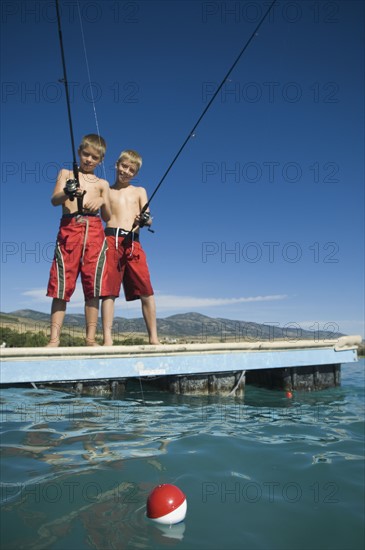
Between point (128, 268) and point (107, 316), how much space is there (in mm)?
720

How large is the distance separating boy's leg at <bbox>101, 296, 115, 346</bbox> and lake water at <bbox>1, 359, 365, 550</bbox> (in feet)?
3.96

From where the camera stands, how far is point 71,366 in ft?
14.2

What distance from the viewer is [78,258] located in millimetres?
4941

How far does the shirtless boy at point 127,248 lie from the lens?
539 centimetres

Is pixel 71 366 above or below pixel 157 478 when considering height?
above

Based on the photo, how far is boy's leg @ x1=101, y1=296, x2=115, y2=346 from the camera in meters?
5.32

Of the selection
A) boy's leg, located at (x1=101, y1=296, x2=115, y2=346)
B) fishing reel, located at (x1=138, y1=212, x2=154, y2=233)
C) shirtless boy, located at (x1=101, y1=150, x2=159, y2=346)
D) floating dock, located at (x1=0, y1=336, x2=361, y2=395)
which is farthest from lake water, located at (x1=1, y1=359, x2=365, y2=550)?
fishing reel, located at (x1=138, y1=212, x2=154, y2=233)

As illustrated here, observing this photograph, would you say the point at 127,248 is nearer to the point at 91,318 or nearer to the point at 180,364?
the point at 91,318

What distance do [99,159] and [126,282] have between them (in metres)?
1.67

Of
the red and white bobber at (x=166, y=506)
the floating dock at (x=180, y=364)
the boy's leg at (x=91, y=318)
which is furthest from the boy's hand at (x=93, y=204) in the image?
the red and white bobber at (x=166, y=506)

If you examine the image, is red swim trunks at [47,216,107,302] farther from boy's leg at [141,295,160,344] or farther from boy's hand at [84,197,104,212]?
boy's leg at [141,295,160,344]

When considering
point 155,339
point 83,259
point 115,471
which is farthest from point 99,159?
point 115,471

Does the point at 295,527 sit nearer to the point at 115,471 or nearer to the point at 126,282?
the point at 115,471

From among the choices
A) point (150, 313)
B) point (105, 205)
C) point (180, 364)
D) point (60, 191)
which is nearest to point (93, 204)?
point (105, 205)
